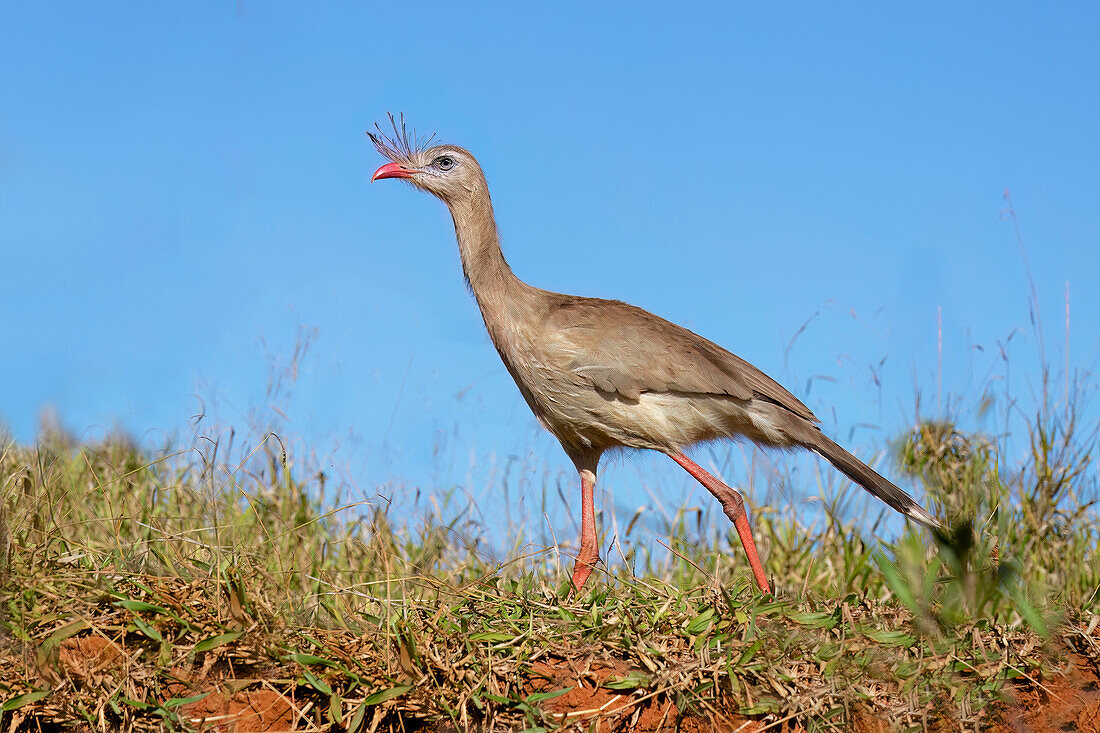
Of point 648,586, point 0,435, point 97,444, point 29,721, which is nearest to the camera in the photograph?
point 29,721

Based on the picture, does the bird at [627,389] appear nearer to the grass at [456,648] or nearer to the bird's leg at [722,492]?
the bird's leg at [722,492]

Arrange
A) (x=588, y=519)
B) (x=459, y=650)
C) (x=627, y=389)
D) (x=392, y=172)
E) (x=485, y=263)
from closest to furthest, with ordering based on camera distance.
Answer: (x=459, y=650)
(x=627, y=389)
(x=588, y=519)
(x=485, y=263)
(x=392, y=172)

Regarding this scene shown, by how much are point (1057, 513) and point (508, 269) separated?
9.86 feet

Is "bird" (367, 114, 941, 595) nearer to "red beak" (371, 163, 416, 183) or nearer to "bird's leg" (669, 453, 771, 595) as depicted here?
"bird's leg" (669, 453, 771, 595)

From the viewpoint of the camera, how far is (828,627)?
2943 mm

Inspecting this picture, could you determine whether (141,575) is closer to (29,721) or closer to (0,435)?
(29,721)

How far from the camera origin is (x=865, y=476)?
405cm

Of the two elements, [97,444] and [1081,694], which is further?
[97,444]

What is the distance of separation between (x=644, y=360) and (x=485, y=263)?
0.91m

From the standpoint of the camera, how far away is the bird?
13.0 feet

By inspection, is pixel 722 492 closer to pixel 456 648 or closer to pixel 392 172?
pixel 456 648

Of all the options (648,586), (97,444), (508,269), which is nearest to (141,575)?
(648,586)

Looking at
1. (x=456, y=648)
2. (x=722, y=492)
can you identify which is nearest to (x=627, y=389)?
(x=722, y=492)

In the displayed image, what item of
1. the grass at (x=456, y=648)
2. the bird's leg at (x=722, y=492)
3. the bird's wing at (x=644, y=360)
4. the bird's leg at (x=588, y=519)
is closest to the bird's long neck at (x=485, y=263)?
the bird's wing at (x=644, y=360)
